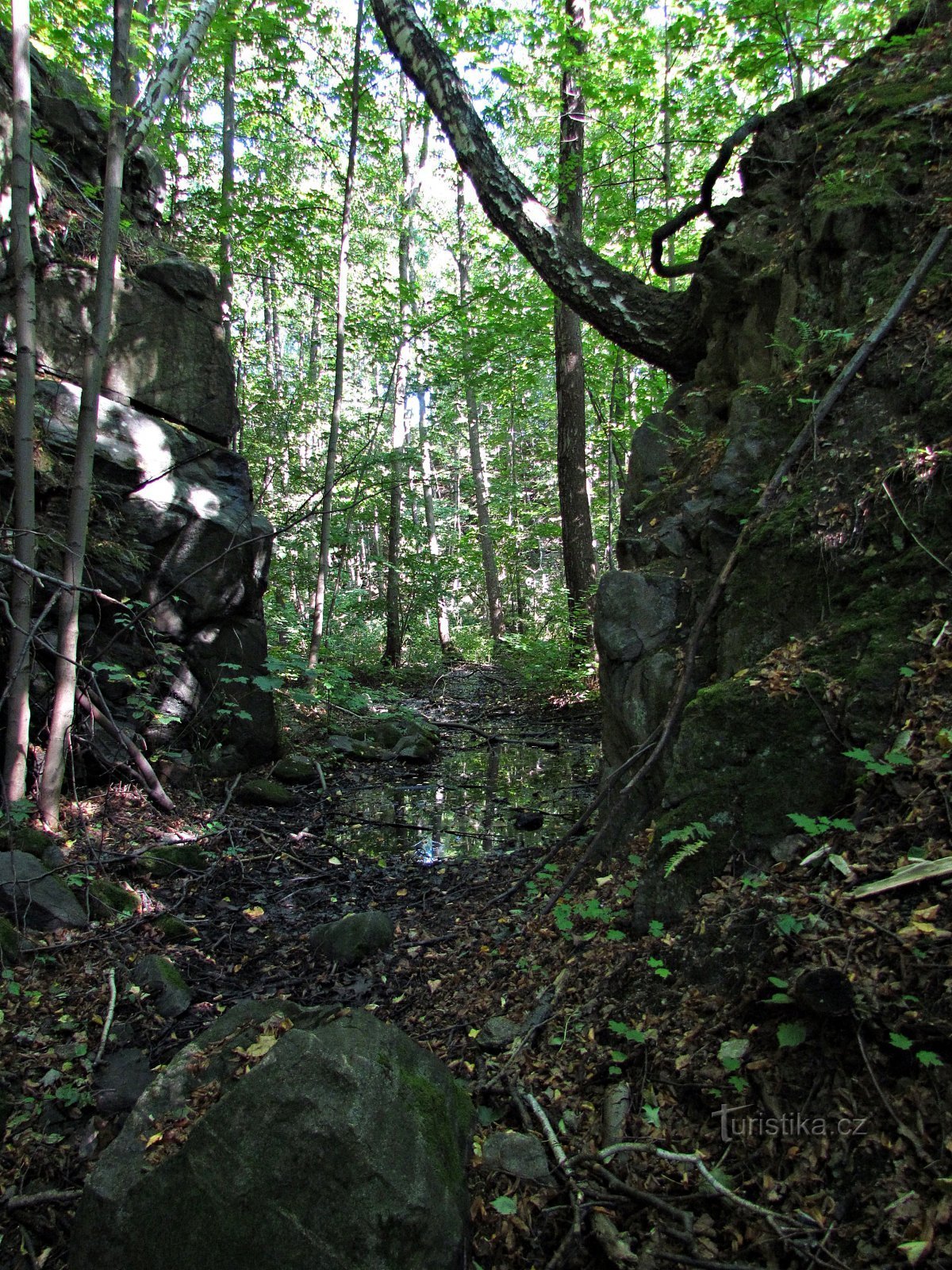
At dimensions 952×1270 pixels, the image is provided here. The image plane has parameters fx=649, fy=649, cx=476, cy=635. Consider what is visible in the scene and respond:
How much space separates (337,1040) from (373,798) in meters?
5.42

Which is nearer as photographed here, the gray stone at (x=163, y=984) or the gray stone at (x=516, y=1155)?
the gray stone at (x=516, y=1155)

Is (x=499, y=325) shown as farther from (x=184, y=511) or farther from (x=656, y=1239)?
(x=656, y=1239)

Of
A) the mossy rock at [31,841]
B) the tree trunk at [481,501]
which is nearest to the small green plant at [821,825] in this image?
the mossy rock at [31,841]

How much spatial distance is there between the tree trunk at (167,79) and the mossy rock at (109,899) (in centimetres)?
603

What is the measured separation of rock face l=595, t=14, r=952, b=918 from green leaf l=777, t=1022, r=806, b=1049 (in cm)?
81

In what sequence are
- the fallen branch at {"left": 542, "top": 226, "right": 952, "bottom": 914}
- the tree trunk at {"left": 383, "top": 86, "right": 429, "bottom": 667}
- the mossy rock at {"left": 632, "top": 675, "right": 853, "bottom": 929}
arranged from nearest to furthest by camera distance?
the mossy rock at {"left": 632, "top": 675, "right": 853, "bottom": 929}, the fallen branch at {"left": 542, "top": 226, "right": 952, "bottom": 914}, the tree trunk at {"left": 383, "top": 86, "right": 429, "bottom": 667}

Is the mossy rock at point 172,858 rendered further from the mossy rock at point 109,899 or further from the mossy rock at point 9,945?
the mossy rock at point 9,945

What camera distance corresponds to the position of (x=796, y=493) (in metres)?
3.95

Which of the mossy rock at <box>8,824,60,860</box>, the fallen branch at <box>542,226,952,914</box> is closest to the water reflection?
the fallen branch at <box>542,226,952,914</box>

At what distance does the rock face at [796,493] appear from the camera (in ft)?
10.1

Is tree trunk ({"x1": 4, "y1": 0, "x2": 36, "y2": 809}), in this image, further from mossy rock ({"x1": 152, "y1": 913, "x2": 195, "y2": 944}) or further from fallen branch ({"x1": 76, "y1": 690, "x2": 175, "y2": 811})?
mossy rock ({"x1": 152, "y1": 913, "x2": 195, "y2": 944})

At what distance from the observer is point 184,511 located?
7.34 metres

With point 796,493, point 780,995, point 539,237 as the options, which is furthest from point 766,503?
point 539,237

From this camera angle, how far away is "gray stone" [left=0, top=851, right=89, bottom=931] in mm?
4172
